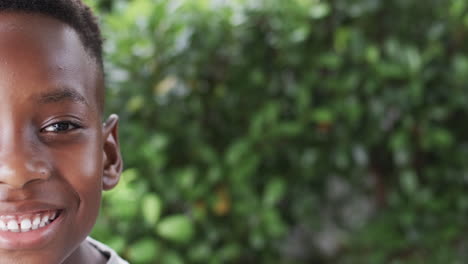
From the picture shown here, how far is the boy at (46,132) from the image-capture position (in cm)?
106

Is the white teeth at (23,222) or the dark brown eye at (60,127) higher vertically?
the dark brown eye at (60,127)

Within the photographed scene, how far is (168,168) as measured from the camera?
266 cm

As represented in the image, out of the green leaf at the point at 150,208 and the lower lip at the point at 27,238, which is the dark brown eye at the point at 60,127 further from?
the green leaf at the point at 150,208

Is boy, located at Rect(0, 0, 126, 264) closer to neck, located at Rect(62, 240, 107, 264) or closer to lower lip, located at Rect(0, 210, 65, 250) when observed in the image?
lower lip, located at Rect(0, 210, 65, 250)

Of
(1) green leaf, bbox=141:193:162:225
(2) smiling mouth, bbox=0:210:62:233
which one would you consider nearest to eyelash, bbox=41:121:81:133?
(2) smiling mouth, bbox=0:210:62:233

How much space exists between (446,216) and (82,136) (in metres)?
2.14

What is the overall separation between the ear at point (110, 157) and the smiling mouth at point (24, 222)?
0.23 meters

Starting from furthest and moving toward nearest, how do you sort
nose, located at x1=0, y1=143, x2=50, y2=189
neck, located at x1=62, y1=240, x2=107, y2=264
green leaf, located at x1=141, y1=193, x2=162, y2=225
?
1. green leaf, located at x1=141, y1=193, x2=162, y2=225
2. neck, located at x1=62, y1=240, x2=107, y2=264
3. nose, located at x1=0, y1=143, x2=50, y2=189

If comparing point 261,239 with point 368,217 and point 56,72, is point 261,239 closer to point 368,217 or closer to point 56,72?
point 368,217

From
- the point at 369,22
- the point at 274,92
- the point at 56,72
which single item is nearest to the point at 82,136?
the point at 56,72

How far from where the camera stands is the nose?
3.44 feet

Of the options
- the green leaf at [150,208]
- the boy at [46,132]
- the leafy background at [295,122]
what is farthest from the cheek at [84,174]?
the leafy background at [295,122]

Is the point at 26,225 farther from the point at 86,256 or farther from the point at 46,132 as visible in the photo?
the point at 86,256

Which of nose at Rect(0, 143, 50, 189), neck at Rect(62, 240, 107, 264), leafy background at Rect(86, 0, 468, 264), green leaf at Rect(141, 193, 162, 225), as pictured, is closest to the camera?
nose at Rect(0, 143, 50, 189)
